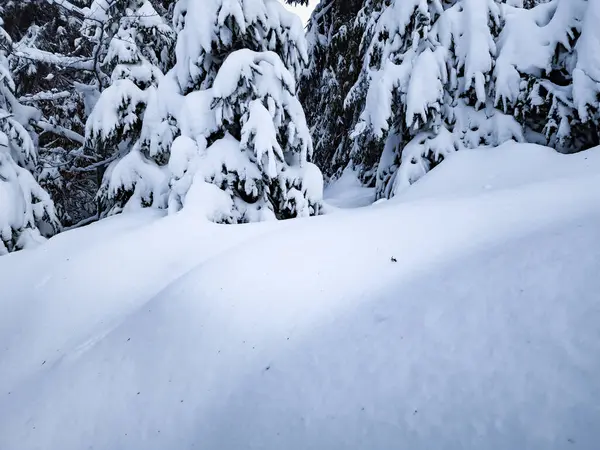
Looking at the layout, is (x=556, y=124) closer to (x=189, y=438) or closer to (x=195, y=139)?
(x=195, y=139)

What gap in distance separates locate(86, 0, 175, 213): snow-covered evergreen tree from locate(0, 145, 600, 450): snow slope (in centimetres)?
248

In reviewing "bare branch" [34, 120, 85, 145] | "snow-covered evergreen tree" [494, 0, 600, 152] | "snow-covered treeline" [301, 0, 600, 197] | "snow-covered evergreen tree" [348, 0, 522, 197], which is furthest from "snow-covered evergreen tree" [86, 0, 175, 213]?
"snow-covered evergreen tree" [494, 0, 600, 152]

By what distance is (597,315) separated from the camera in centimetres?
200

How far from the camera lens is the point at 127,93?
7.45 meters

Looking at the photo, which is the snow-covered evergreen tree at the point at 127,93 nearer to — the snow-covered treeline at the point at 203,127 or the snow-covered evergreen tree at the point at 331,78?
the snow-covered treeline at the point at 203,127

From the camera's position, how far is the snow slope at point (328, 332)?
6.19 feet

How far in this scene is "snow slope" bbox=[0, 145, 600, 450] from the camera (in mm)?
1886

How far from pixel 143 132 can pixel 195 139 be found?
1.77 metres

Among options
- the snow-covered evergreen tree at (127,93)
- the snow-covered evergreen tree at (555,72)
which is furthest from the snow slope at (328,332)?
the snow-covered evergreen tree at (127,93)

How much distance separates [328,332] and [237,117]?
13.6 feet

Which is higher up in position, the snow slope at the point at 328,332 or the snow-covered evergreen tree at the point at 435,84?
the snow-covered evergreen tree at the point at 435,84

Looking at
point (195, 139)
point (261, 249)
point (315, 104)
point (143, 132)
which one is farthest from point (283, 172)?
point (315, 104)

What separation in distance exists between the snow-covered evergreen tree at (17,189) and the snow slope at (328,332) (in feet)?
6.22

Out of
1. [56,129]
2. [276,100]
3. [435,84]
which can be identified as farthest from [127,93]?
[435,84]
